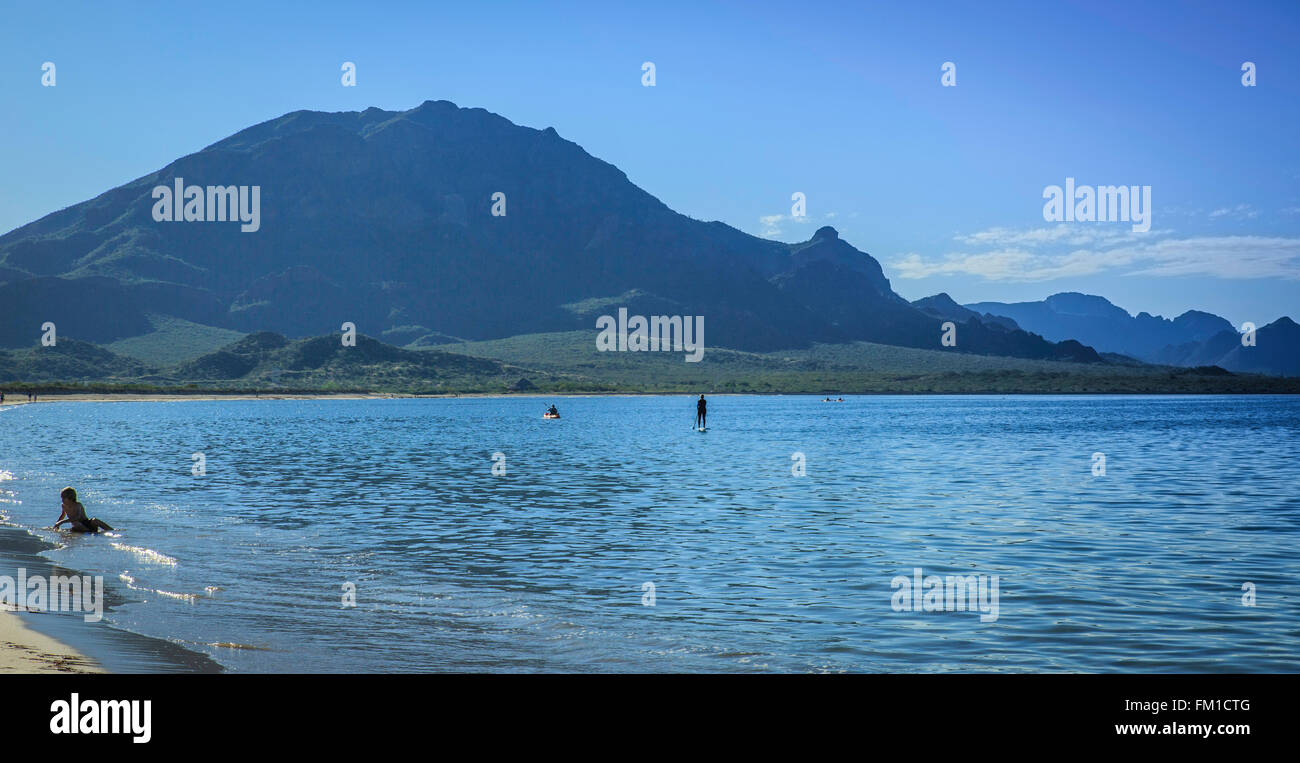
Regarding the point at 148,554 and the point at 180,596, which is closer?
the point at 180,596

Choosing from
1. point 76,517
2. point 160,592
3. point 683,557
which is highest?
point 76,517

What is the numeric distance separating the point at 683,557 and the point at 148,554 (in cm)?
1145

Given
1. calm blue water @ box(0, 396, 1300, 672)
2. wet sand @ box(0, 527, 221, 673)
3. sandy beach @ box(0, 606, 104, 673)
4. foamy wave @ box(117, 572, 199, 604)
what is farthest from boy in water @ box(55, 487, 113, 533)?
sandy beach @ box(0, 606, 104, 673)

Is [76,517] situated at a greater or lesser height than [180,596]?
greater

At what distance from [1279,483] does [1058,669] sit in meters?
31.9

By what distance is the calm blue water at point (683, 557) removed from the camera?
46.2 ft

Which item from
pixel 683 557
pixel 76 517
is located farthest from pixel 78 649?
pixel 76 517

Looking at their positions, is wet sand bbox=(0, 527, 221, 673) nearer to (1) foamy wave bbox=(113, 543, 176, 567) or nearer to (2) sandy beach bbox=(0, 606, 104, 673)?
(2) sandy beach bbox=(0, 606, 104, 673)

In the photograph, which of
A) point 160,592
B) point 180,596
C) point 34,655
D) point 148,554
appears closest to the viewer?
point 34,655

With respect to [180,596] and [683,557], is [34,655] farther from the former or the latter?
[683,557]

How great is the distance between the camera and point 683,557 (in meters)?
22.1
